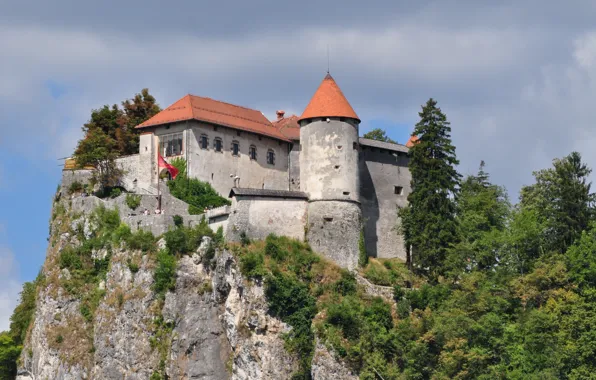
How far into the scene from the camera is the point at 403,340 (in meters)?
67.4

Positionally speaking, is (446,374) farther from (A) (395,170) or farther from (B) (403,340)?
(A) (395,170)

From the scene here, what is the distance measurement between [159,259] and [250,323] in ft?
24.0

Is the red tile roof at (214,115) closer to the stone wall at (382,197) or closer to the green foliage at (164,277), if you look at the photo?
the stone wall at (382,197)

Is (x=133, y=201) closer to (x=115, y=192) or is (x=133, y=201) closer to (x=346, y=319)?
(x=115, y=192)

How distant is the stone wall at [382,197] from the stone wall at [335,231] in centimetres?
320

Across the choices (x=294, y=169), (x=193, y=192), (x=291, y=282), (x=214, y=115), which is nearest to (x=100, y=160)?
(x=193, y=192)

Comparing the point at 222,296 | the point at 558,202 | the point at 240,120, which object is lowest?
the point at 222,296

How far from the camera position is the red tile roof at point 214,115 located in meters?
78.4

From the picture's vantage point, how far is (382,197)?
7888 cm

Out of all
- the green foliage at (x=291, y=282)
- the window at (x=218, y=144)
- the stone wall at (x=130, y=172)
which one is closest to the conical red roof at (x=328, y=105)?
the window at (x=218, y=144)

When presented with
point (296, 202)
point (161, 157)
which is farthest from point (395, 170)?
point (161, 157)

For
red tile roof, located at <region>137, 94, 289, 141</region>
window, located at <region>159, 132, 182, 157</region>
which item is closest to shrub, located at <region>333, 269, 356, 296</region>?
red tile roof, located at <region>137, 94, 289, 141</region>

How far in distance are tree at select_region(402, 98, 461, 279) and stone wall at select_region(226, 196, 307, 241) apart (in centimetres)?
631

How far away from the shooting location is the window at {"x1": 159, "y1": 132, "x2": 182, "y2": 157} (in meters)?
77.8
